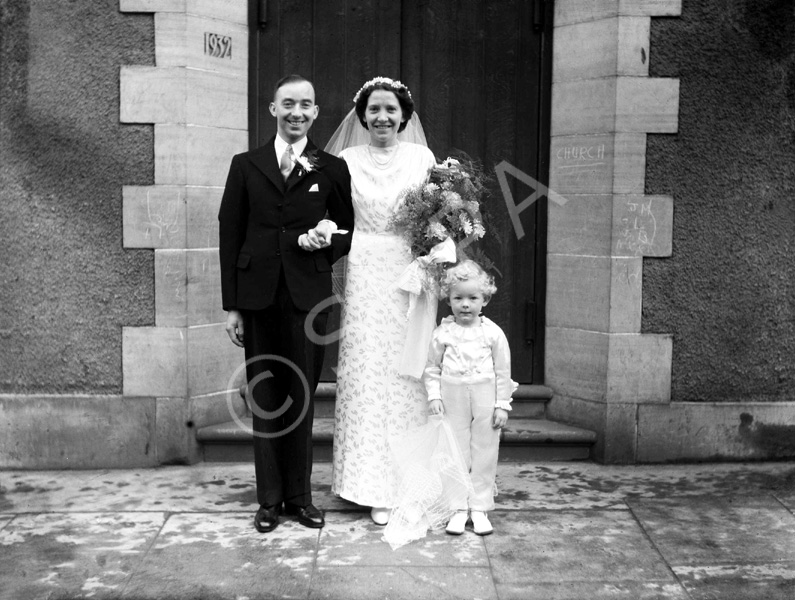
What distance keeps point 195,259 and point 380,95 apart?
1732mm

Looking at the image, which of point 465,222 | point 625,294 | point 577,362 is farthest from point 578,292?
point 465,222

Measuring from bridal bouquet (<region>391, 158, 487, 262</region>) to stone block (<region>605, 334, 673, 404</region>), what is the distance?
5.15 ft

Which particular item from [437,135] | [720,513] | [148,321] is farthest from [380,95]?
[720,513]

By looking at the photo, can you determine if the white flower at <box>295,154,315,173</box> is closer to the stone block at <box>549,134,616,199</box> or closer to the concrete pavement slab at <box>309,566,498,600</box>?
the concrete pavement slab at <box>309,566,498,600</box>

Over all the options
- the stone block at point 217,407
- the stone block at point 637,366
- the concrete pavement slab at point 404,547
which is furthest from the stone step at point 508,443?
the stone block at point 637,366

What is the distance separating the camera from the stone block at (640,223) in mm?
6055

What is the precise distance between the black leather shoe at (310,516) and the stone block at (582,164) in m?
2.52

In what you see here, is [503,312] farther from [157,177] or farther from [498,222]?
[157,177]

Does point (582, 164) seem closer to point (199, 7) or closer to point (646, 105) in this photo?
point (646, 105)

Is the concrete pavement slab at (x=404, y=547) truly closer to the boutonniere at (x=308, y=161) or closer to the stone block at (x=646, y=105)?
the boutonniere at (x=308, y=161)

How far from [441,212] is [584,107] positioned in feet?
5.78

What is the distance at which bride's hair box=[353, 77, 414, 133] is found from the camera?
4.94 m

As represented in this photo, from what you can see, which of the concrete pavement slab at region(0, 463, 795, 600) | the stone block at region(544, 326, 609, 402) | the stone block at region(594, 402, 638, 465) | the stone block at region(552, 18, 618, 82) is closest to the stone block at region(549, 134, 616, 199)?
the stone block at region(552, 18, 618, 82)

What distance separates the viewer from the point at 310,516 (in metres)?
5.00
